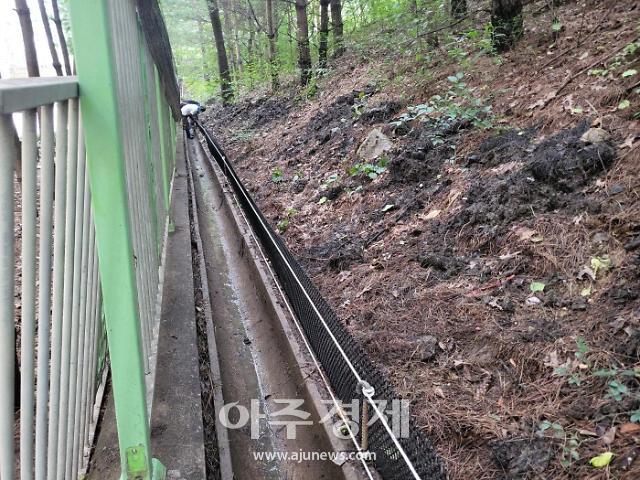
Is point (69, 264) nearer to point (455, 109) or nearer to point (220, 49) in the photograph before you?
point (455, 109)

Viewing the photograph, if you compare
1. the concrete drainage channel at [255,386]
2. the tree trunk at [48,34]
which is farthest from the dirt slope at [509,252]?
the tree trunk at [48,34]

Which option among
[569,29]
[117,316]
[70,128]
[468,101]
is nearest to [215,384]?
[117,316]

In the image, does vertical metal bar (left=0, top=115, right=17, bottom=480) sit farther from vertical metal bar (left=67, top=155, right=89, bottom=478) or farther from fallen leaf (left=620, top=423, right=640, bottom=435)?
fallen leaf (left=620, top=423, right=640, bottom=435)

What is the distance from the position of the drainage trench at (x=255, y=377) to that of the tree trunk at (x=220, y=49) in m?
13.3

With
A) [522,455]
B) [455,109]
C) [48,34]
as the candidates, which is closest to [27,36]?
[48,34]

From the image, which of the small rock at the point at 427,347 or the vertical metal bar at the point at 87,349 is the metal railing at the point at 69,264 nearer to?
the vertical metal bar at the point at 87,349

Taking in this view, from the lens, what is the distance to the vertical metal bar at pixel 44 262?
116 centimetres

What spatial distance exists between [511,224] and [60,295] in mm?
3130

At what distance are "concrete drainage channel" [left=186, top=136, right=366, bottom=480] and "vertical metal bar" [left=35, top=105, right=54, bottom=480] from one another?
4.18ft

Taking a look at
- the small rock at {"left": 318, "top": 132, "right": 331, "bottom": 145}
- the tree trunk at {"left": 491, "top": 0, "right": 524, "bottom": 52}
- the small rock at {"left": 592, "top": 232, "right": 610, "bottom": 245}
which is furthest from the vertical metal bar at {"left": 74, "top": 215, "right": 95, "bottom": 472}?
the small rock at {"left": 318, "top": 132, "right": 331, "bottom": 145}

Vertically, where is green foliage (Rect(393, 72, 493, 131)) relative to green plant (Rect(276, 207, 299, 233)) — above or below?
above

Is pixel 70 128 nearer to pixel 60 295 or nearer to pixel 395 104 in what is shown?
pixel 60 295

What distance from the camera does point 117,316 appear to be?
157 cm

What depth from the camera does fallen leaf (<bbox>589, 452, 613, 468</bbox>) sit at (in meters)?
1.92
